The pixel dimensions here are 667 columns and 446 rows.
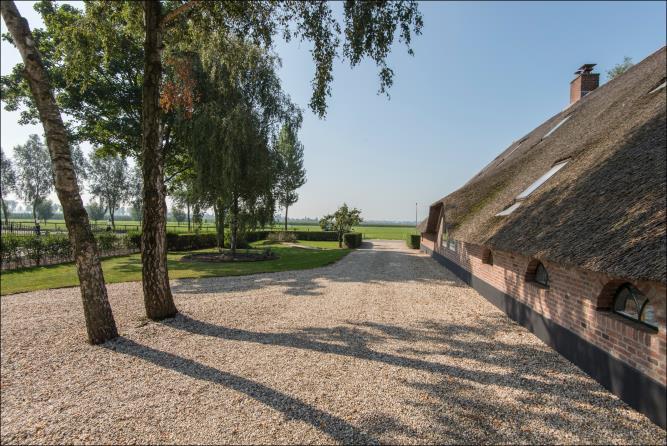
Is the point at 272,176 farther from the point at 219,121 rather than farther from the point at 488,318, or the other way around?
the point at 488,318

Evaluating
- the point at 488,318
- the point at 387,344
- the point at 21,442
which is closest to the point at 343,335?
the point at 387,344

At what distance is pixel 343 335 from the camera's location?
643cm

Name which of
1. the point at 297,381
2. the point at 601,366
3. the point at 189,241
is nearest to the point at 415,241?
the point at 189,241

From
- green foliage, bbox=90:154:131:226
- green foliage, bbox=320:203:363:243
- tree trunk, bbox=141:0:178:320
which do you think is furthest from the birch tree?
tree trunk, bbox=141:0:178:320

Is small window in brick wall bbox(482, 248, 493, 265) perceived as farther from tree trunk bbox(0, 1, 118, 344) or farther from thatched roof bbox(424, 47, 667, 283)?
tree trunk bbox(0, 1, 118, 344)

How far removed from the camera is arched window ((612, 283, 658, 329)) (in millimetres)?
3762

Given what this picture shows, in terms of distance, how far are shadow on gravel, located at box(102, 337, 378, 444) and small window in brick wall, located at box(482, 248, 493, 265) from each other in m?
8.12

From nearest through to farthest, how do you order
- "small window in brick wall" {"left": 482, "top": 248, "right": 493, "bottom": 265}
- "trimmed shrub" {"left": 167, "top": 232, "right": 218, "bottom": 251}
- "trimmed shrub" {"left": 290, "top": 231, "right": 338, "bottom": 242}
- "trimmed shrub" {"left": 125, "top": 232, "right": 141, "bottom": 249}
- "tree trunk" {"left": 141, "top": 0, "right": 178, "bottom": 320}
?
1. "tree trunk" {"left": 141, "top": 0, "right": 178, "bottom": 320}
2. "small window in brick wall" {"left": 482, "top": 248, "right": 493, "bottom": 265}
3. "trimmed shrub" {"left": 125, "top": 232, "right": 141, "bottom": 249}
4. "trimmed shrub" {"left": 167, "top": 232, "right": 218, "bottom": 251}
5. "trimmed shrub" {"left": 290, "top": 231, "right": 338, "bottom": 242}

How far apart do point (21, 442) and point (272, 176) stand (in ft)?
49.2

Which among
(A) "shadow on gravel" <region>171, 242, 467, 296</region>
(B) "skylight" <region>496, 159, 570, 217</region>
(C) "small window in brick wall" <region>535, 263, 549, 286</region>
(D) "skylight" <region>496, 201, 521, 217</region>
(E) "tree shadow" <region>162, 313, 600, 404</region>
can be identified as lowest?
(E) "tree shadow" <region>162, 313, 600, 404</region>

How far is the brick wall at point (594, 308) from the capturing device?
3.49m

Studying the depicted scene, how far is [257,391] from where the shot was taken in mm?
4184

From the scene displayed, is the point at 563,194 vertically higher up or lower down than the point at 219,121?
lower down

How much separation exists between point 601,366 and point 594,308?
839 mm
